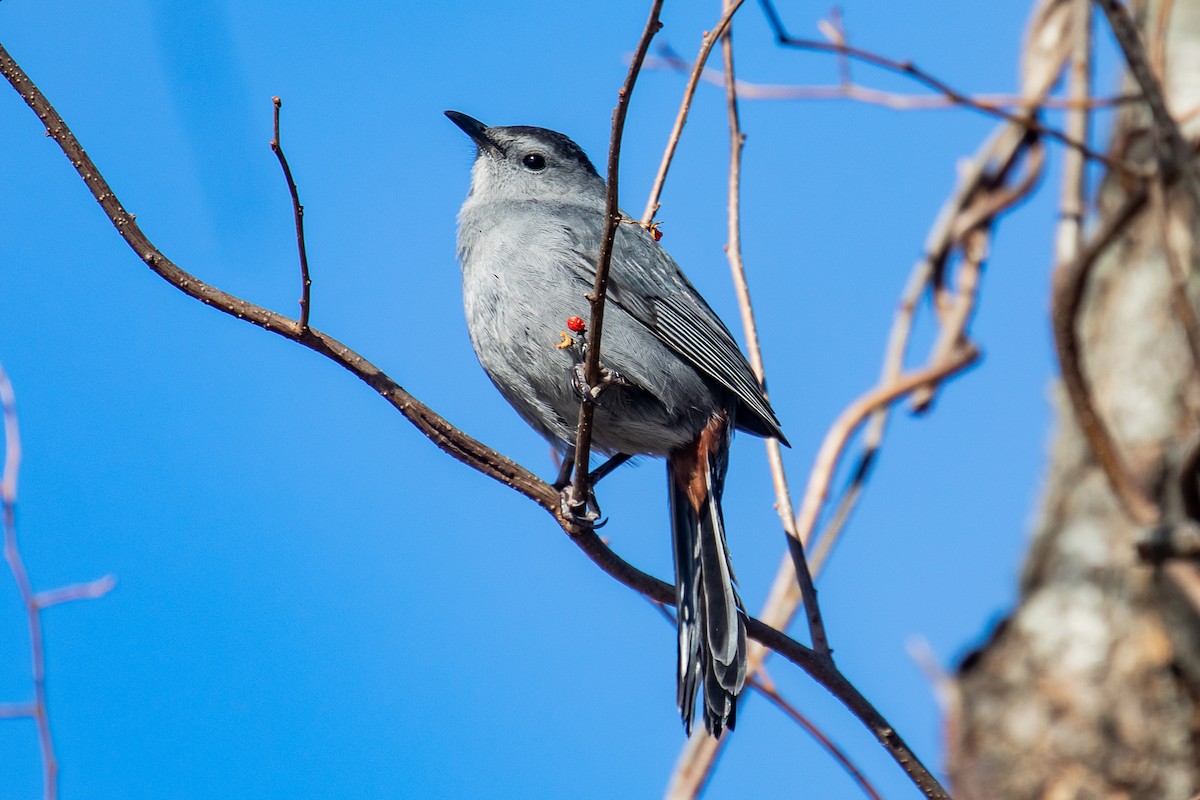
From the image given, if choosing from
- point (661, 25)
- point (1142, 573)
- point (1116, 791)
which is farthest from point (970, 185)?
point (661, 25)

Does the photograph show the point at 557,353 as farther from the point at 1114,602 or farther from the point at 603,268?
the point at 1114,602

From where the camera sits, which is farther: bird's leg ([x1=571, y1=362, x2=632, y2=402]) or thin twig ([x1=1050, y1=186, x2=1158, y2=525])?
thin twig ([x1=1050, y1=186, x2=1158, y2=525])

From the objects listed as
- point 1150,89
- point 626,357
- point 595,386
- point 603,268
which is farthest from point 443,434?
point 1150,89

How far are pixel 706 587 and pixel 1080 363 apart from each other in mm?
1315

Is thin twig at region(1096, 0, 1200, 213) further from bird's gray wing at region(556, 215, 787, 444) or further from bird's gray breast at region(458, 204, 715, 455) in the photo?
bird's gray breast at region(458, 204, 715, 455)

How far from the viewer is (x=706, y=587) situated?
3479mm

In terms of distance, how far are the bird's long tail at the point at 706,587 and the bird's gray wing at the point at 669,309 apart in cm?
16

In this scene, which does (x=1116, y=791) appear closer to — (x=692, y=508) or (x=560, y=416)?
(x=692, y=508)

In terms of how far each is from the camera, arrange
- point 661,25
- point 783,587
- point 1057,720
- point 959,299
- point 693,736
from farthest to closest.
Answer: point 959,299 → point 1057,720 → point 783,587 → point 693,736 → point 661,25

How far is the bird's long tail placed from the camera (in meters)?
3.15

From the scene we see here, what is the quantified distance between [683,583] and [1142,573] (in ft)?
5.58

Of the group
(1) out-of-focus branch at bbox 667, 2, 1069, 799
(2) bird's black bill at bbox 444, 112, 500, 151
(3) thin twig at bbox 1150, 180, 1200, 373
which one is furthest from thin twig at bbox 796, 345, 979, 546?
(2) bird's black bill at bbox 444, 112, 500, 151

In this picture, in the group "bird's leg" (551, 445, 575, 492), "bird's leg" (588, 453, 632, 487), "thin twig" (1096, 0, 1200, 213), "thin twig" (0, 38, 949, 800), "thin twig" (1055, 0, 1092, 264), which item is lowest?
"thin twig" (0, 38, 949, 800)

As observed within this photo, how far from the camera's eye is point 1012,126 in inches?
188
